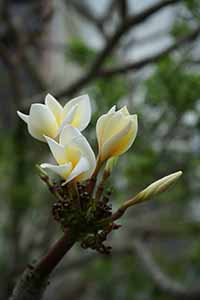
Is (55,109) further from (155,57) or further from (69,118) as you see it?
(155,57)

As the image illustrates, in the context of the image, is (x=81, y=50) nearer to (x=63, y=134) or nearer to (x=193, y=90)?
(x=193, y=90)

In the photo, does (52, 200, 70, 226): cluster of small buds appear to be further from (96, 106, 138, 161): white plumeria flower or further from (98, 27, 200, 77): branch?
(98, 27, 200, 77): branch

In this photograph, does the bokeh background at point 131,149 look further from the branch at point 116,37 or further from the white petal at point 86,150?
the white petal at point 86,150

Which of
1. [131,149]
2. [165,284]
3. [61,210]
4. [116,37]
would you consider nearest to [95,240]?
[61,210]

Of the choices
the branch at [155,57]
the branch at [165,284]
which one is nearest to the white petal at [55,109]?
the branch at [155,57]

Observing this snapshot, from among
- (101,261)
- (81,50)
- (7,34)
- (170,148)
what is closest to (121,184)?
(170,148)

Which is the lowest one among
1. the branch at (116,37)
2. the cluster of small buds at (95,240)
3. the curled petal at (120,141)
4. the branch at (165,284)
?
the branch at (165,284)
